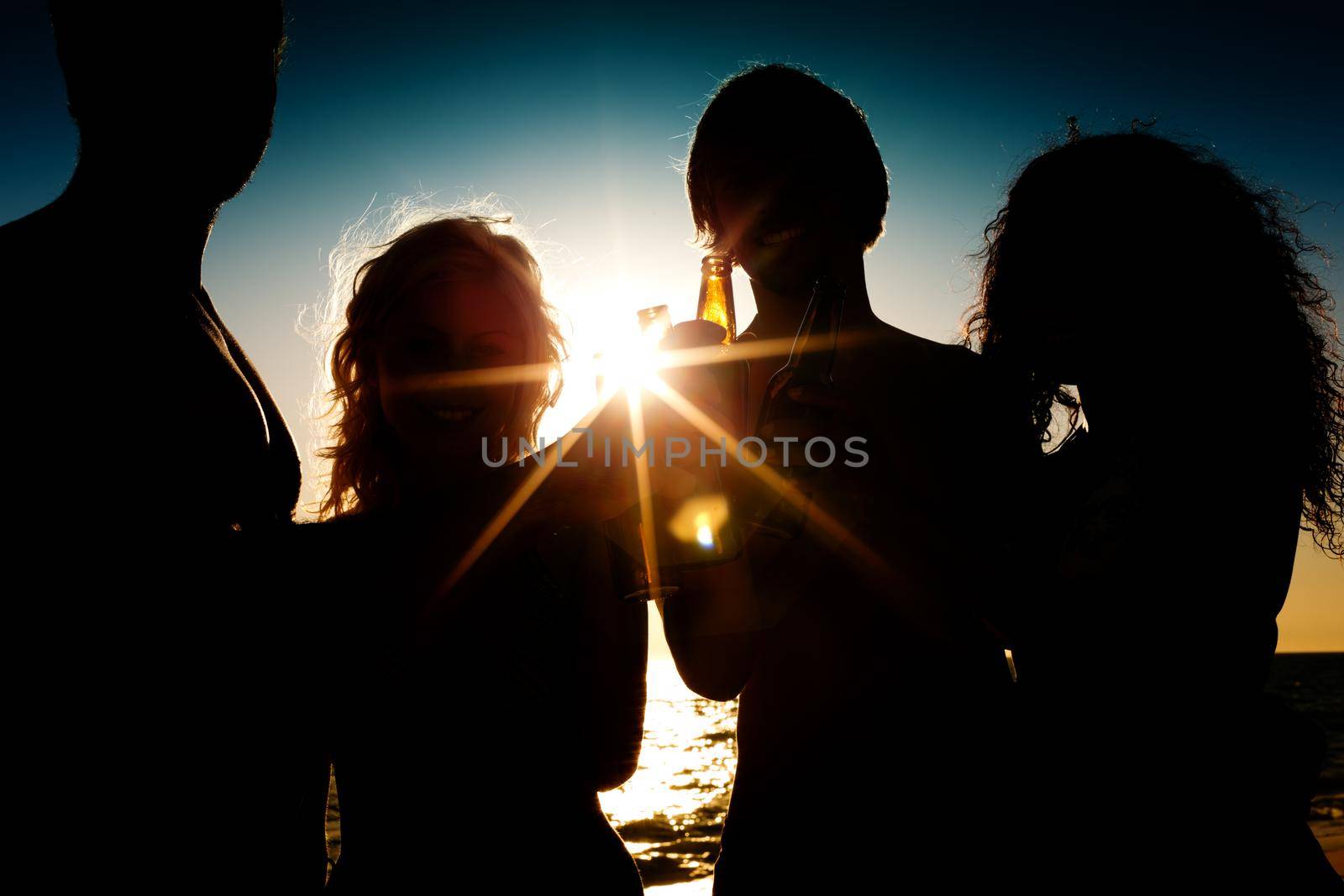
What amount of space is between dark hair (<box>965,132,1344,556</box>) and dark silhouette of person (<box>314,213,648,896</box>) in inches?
55.2

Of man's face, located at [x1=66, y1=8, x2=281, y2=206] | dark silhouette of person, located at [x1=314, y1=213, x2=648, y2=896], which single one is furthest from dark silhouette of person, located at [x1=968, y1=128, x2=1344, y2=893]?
man's face, located at [x1=66, y1=8, x2=281, y2=206]

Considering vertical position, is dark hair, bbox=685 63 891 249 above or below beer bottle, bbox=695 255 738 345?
above

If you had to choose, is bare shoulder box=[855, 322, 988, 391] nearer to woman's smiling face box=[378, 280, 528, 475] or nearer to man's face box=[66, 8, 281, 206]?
woman's smiling face box=[378, 280, 528, 475]

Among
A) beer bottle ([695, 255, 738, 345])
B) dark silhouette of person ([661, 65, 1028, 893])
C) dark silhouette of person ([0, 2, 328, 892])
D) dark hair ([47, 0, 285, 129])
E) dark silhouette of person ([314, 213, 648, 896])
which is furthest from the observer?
beer bottle ([695, 255, 738, 345])

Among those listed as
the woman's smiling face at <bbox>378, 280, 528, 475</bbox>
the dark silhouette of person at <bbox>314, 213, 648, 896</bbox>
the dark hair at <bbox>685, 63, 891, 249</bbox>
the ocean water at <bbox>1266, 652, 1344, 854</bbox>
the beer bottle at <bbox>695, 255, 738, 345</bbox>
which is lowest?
the ocean water at <bbox>1266, 652, 1344, 854</bbox>

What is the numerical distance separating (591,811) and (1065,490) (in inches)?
53.5

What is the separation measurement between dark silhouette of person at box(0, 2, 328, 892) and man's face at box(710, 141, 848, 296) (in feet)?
4.45

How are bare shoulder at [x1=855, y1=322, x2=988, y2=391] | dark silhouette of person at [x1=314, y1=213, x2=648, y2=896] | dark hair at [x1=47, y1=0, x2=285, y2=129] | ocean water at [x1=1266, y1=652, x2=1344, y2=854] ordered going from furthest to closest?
ocean water at [x1=1266, y1=652, x2=1344, y2=854] < bare shoulder at [x1=855, y1=322, x2=988, y2=391] < dark hair at [x1=47, y1=0, x2=285, y2=129] < dark silhouette of person at [x1=314, y1=213, x2=648, y2=896]

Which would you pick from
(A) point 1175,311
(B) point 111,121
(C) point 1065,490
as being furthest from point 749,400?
(B) point 111,121

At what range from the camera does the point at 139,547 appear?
121cm

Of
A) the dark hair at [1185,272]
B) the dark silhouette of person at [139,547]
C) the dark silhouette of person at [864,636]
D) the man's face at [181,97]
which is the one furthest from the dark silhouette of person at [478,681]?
the dark hair at [1185,272]

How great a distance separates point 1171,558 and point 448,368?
1.92 metres

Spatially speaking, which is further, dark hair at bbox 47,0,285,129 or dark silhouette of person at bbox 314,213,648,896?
dark hair at bbox 47,0,285,129

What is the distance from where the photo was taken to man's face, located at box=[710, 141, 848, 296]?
2.17m
